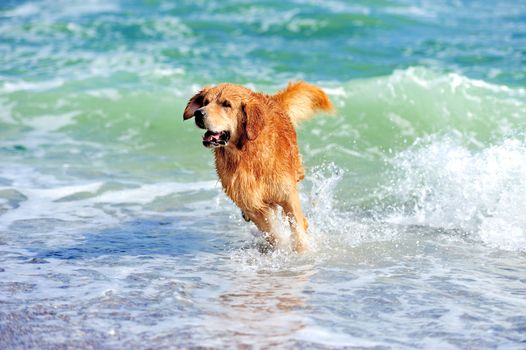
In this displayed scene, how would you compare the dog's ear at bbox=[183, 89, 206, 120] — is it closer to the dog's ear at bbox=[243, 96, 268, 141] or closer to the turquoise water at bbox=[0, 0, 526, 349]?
the dog's ear at bbox=[243, 96, 268, 141]

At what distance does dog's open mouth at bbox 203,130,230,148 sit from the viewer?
229 inches

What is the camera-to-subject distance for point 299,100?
23.5ft

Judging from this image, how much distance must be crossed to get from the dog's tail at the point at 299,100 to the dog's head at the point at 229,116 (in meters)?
0.99

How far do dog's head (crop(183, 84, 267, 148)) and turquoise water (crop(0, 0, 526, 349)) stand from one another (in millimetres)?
933

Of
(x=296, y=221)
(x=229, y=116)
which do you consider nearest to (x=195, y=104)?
(x=229, y=116)

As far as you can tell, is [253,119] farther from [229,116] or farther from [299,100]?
[299,100]

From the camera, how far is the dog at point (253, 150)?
233 inches

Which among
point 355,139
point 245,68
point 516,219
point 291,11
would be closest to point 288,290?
point 516,219

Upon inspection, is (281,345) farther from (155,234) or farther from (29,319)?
(155,234)

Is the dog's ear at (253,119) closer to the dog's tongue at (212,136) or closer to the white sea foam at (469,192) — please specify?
the dog's tongue at (212,136)

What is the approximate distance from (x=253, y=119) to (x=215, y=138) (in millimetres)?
299

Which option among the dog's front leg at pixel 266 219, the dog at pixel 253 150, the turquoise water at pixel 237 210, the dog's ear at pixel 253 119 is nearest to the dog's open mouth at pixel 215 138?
the dog at pixel 253 150

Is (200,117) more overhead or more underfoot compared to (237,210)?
more overhead

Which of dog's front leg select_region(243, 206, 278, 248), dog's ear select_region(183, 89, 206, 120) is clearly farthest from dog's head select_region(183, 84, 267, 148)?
dog's front leg select_region(243, 206, 278, 248)
